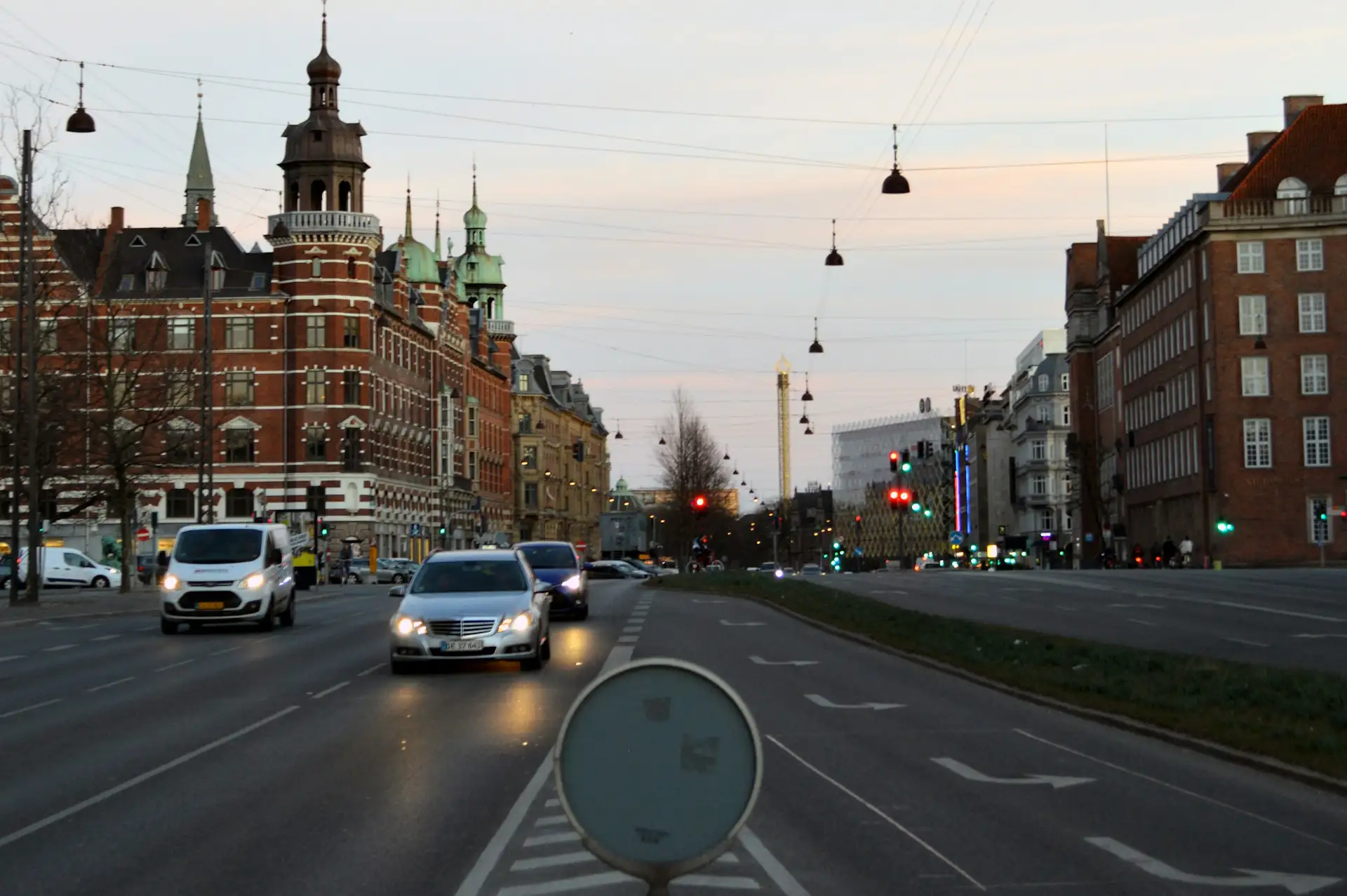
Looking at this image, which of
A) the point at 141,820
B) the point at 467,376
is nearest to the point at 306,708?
the point at 141,820

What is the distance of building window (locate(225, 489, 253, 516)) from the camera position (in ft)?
326

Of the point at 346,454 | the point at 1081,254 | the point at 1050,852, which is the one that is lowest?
the point at 1050,852

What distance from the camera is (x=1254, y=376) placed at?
89.6m

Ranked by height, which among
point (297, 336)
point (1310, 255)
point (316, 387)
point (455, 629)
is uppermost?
point (1310, 255)

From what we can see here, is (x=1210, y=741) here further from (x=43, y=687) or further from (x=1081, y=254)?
(x=1081, y=254)

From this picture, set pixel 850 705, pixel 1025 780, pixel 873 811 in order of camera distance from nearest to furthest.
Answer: pixel 873 811 → pixel 1025 780 → pixel 850 705

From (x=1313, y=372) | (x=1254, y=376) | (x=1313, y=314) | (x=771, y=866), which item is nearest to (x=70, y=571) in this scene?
(x=1254, y=376)

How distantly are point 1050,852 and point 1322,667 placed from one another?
13.1 metres

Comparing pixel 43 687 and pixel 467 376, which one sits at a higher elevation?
pixel 467 376

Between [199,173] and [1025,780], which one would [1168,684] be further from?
[199,173]

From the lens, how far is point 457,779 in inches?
503

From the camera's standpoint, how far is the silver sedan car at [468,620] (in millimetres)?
22797

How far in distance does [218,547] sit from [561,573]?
7.59m

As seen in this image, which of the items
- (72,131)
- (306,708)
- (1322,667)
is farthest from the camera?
(72,131)
